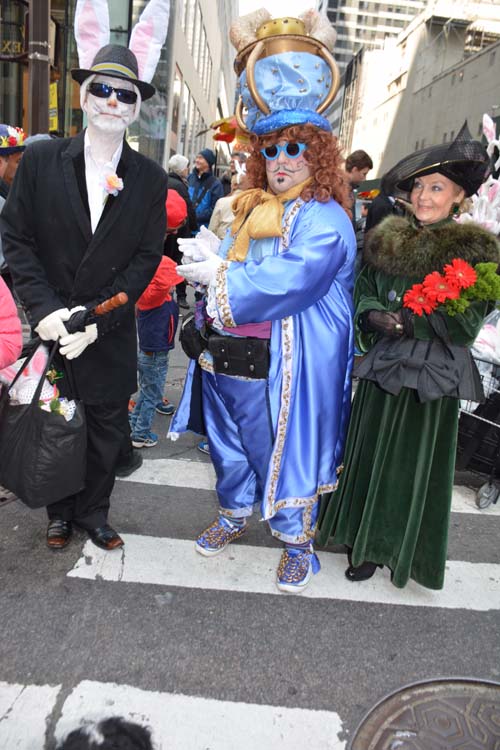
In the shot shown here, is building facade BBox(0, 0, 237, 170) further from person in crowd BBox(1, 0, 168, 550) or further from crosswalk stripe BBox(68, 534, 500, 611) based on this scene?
crosswalk stripe BBox(68, 534, 500, 611)

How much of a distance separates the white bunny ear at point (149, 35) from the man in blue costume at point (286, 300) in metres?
0.36

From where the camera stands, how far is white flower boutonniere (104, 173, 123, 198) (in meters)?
2.27

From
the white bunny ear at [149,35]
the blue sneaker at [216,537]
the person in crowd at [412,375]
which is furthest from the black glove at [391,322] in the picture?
the white bunny ear at [149,35]

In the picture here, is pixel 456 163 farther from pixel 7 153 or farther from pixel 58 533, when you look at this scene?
pixel 7 153

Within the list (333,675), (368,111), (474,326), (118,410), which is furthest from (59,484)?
(368,111)

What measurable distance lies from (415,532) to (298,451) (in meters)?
0.61

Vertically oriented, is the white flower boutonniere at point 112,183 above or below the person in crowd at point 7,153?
below

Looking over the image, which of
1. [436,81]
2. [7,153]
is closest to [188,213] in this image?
[7,153]

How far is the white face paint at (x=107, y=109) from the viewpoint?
2322 millimetres

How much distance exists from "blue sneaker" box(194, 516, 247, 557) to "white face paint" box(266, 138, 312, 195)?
1598 mm

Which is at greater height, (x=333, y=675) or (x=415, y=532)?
(x=415, y=532)

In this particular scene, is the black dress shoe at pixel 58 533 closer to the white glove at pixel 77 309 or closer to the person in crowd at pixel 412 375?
the white glove at pixel 77 309

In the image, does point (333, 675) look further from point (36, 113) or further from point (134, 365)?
point (36, 113)

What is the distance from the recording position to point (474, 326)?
229 centimetres
